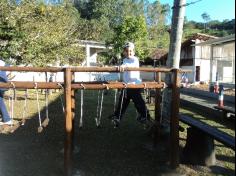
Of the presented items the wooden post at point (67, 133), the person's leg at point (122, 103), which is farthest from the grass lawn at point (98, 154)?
the person's leg at point (122, 103)

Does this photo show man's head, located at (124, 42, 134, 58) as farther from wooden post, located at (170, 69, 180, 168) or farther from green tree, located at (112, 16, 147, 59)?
green tree, located at (112, 16, 147, 59)

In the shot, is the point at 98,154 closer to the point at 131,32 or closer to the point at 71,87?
the point at 71,87

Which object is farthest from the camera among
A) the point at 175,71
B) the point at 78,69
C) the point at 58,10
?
the point at 58,10

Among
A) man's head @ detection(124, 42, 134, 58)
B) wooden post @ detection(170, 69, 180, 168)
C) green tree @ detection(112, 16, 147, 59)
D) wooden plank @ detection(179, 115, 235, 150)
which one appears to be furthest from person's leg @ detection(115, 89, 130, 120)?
green tree @ detection(112, 16, 147, 59)

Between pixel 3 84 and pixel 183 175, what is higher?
pixel 3 84

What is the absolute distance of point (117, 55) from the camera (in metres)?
44.4

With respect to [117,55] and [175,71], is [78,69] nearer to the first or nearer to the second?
[175,71]

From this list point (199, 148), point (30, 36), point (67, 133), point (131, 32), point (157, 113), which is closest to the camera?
point (67, 133)

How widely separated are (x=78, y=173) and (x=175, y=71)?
2.05 m

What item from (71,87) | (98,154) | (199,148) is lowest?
(98,154)

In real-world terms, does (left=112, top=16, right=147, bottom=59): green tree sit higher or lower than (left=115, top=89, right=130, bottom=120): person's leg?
higher

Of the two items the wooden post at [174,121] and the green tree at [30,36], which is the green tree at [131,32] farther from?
the wooden post at [174,121]

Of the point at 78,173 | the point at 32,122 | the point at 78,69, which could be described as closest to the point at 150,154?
the point at 78,173

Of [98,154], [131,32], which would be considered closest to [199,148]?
[98,154]
